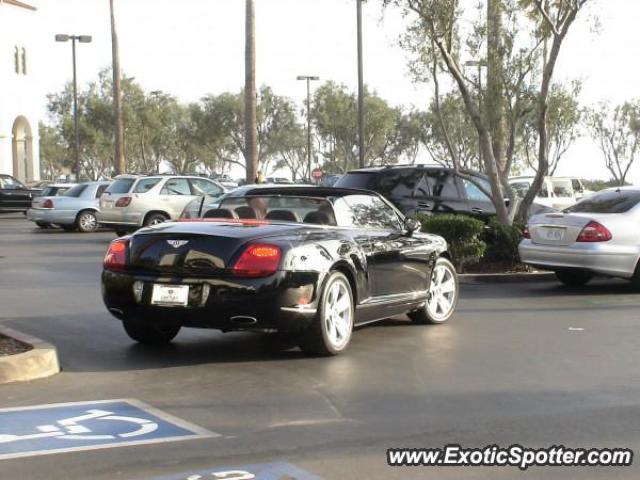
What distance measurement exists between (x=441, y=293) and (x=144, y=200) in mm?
15510

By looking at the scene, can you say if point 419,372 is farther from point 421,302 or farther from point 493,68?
point 493,68

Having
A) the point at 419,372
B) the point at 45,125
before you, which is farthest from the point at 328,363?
the point at 45,125

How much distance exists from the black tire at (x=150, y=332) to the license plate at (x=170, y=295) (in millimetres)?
709

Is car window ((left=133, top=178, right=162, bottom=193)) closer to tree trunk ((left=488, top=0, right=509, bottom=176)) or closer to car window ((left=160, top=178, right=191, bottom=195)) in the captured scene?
car window ((left=160, top=178, right=191, bottom=195))

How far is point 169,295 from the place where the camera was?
841 centimetres

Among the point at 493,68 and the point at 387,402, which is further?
the point at 493,68

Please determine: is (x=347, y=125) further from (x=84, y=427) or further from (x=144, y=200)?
(x=84, y=427)

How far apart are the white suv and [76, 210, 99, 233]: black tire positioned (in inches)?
141

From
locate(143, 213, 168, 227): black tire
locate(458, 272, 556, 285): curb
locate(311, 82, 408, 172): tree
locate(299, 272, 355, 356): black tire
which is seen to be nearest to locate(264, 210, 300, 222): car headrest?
locate(299, 272, 355, 356): black tire

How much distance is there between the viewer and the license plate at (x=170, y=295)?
836cm

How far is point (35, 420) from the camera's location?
6.37 m

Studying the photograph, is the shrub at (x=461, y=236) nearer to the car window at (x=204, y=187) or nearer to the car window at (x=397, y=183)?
the car window at (x=397, y=183)

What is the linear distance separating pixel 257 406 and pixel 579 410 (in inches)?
84.1

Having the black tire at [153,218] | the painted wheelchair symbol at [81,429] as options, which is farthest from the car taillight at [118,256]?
the black tire at [153,218]
